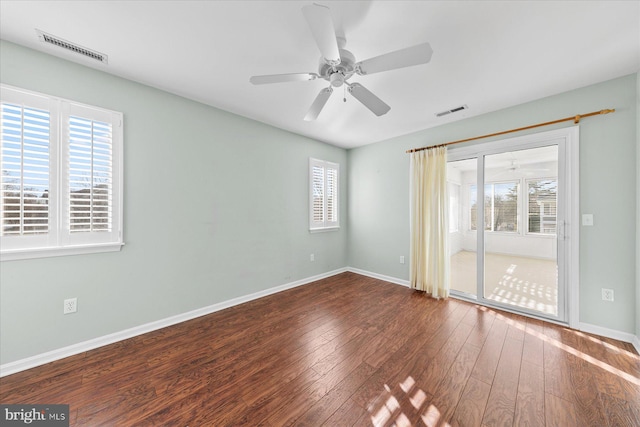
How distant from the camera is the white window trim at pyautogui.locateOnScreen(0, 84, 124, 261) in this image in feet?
5.98

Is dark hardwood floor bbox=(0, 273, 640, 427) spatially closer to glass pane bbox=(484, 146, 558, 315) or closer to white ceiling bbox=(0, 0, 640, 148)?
glass pane bbox=(484, 146, 558, 315)

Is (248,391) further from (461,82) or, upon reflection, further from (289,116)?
(461,82)

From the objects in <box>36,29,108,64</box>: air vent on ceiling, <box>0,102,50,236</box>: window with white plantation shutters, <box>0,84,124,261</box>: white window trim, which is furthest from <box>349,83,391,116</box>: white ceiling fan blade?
<box>0,102,50,236</box>: window with white plantation shutters

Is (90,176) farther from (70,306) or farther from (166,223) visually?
(70,306)

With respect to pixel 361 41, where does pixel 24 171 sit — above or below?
below

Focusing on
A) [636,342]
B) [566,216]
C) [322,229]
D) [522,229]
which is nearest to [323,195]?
[322,229]

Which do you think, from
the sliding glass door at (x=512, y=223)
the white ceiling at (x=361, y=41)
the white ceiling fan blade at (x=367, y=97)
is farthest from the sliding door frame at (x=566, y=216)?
the white ceiling fan blade at (x=367, y=97)

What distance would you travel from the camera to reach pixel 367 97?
1.95 m

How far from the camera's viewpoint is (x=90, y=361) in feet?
6.40

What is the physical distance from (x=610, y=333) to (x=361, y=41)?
3686 mm

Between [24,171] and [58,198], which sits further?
[58,198]

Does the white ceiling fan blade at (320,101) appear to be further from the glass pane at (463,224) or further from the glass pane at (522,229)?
the glass pane at (522,229)

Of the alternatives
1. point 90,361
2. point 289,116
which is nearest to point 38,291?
point 90,361

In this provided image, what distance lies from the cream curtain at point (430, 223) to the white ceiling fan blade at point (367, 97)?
1.80 meters
